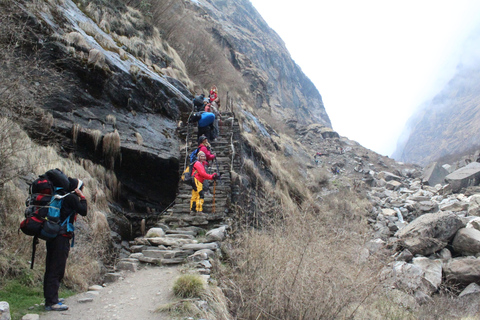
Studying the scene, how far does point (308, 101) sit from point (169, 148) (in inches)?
2427

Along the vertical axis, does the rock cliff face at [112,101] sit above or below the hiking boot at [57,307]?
above

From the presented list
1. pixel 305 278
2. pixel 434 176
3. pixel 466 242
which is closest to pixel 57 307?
pixel 305 278

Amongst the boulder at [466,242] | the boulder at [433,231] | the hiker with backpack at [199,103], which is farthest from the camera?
the hiker with backpack at [199,103]

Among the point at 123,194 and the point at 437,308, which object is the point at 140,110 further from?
the point at 437,308

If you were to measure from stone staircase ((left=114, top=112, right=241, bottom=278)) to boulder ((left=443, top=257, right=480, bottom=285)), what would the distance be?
743cm

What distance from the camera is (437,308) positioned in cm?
563

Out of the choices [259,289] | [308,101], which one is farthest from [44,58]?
[308,101]

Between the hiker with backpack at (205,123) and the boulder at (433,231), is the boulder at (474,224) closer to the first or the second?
the boulder at (433,231)

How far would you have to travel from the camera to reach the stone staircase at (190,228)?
5254 millimetres

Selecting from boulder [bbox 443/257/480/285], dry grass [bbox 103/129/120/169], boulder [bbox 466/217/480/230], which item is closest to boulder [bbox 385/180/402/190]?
boulder [bbox 466/217/480/230]

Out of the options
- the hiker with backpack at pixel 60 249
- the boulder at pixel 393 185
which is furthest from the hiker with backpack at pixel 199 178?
the boulder at pixel 393 185

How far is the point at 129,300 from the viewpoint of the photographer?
12.6 feet

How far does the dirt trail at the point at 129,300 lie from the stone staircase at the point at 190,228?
40cm

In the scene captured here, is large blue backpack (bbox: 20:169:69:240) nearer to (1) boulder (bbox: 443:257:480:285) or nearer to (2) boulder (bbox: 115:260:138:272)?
(2) boulder (bbox: 115:260:138:272)
